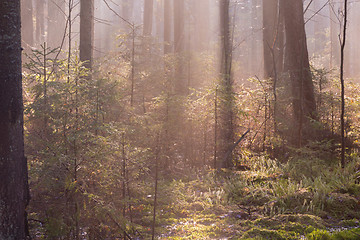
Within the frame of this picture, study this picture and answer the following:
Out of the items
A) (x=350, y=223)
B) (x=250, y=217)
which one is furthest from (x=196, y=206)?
(x=350, y=223)

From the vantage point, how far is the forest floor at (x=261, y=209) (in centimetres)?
425

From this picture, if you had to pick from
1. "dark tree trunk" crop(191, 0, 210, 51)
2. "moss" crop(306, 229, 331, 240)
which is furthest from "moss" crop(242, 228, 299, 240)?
"dark tree trunk" crop(191, 0, 210, 51)

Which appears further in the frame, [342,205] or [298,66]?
[298,66]

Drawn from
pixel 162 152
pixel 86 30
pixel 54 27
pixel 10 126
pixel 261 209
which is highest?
pixel 54 27

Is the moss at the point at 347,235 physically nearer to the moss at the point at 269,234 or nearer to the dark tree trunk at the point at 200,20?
the moss at the point at 269,234

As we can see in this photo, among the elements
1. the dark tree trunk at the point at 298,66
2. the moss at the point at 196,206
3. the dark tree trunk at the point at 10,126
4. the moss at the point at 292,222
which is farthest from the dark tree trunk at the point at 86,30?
the moss at the point at 292,222

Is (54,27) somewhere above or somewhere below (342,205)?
above

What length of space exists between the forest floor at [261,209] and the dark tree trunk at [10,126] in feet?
6.75

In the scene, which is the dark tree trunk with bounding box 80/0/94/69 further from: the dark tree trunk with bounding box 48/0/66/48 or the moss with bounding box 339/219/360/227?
the dark tree trunk with bounding box 48/0/66/48

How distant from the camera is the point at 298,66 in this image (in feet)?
29.2

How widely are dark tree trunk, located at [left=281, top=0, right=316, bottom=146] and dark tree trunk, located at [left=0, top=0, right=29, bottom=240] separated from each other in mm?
6713

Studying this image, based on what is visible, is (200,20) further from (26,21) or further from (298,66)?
(298,66)

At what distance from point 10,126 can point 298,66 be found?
25.7 feet

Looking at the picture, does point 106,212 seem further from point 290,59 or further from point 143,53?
point 290,59
